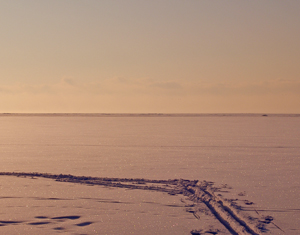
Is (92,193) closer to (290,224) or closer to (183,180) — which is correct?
(183,180)

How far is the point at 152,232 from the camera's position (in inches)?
219

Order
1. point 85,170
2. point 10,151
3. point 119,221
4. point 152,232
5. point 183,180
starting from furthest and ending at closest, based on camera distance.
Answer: point 10,151, point 85,170, point 183,180, point 119,221, point 152,232

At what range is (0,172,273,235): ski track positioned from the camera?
5.77m

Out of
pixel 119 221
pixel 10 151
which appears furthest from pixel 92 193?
pixel 10 151

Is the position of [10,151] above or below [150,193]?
above

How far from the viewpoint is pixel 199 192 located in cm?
806

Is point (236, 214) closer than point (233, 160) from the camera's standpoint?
Yes

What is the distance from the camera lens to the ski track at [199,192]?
18.9 feet

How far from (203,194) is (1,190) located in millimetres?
4803

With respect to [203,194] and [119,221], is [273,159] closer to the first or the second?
[203,194]

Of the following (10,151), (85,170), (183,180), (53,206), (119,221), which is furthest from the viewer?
(10,151)

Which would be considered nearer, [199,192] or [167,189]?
[199,192]

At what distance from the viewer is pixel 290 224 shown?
19.3ft

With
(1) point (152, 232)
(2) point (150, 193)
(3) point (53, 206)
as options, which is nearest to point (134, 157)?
(2) point (150, 193)
